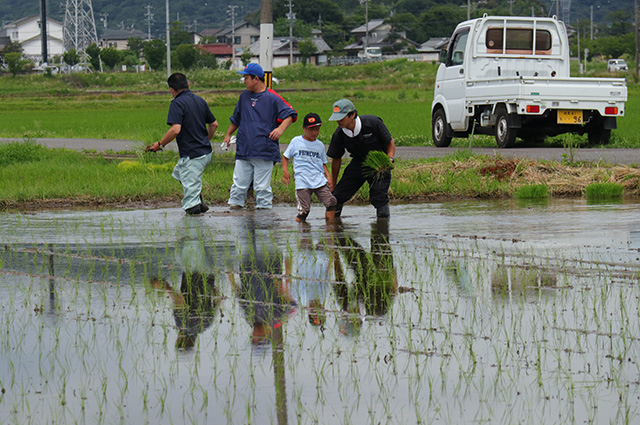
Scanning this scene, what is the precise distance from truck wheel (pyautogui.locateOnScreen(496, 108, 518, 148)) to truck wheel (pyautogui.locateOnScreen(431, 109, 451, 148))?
1.58 m

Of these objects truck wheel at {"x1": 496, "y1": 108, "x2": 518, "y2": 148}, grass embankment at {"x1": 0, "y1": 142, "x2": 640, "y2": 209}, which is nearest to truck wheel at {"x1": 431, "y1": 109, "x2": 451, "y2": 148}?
truck wheel at {"x1": 496, "y1": 108, "x2": 518, "y2": 148}

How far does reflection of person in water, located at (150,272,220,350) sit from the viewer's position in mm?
4898

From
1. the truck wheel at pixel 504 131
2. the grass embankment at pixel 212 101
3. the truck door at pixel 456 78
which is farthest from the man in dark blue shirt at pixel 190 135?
the truck door at pixel 456 78

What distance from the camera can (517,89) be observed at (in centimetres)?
1622

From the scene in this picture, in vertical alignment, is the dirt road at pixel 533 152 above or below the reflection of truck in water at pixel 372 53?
below

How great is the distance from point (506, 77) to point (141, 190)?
769cm

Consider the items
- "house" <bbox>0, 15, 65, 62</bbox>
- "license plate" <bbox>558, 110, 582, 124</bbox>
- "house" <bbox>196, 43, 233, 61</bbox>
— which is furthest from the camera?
"house" <bbox>0, 15, 65, 62</bbox>

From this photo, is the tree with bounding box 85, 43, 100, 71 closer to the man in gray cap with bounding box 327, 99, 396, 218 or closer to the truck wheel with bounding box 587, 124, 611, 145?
the truck wheel with bounding box 587, 124, 611, 145

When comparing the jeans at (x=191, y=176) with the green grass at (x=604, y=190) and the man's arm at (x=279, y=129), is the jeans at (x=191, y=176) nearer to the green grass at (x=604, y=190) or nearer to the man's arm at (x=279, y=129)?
the man's arm at (x=279, y=129)

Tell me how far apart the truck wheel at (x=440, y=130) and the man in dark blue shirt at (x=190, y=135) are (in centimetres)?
949

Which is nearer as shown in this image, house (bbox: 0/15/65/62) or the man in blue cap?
the man in blue cap

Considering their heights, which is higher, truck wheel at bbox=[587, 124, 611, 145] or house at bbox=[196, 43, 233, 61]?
house at bbox=[196, 43, 233, 61]

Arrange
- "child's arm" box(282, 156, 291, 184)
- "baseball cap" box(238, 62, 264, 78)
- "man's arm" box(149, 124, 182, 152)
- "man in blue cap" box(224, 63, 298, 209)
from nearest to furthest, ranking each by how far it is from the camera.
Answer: "child's arm" box(282, 156, 291, 184) < "man's arm" box(149, 124, 182, 152) < "baseball cap" box(238, 62, 264, 78) < "man in blue cap" box(224, 63, 298, 209)

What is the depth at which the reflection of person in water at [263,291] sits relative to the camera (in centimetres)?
502
